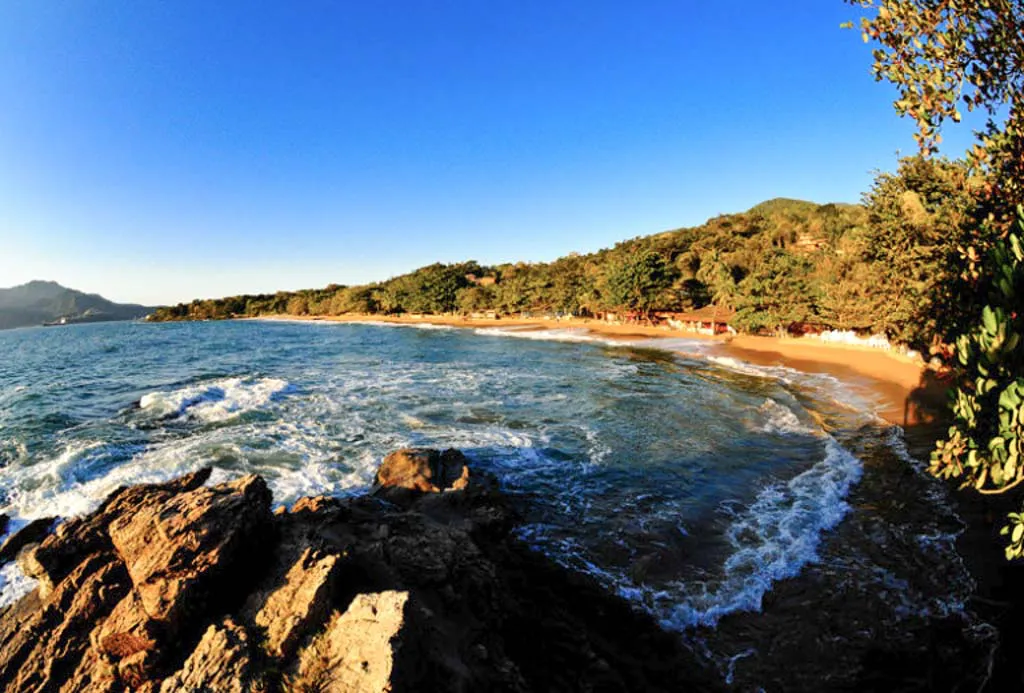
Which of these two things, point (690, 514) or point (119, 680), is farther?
point (690, 514)

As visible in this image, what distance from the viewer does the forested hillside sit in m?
17.2

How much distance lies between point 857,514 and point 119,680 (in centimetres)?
1155

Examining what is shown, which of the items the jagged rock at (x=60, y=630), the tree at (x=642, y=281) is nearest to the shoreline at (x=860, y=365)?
the tree at (x=642, y=281)

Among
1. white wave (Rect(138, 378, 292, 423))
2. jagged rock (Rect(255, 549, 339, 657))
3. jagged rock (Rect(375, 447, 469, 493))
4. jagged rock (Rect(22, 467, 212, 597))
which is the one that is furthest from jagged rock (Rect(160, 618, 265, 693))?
white wave (Rect(138, 378, 292, 423))

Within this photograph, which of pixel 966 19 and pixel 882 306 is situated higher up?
pixel 966 19

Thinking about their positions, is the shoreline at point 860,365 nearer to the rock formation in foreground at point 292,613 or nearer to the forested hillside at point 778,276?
Answer: the forested hillside at point 778,276

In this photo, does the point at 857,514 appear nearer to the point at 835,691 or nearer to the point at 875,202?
the point at 835,691

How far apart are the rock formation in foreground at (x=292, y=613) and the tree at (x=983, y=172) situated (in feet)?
13.1

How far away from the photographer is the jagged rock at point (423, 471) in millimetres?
8828

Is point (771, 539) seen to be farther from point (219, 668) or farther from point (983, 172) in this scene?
point (219, 668)

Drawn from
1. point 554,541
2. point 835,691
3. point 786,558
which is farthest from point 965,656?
point 554,541

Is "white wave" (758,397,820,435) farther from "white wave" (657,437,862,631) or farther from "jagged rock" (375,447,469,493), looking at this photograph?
"jagged rock" (375,447,469,493)

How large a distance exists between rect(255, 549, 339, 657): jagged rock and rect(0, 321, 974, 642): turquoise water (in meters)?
4.47

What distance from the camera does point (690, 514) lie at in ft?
29.2
